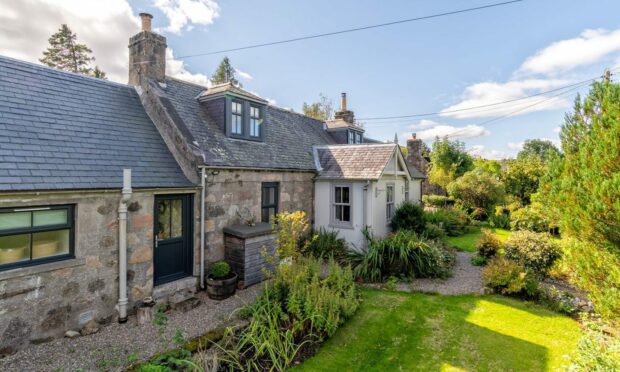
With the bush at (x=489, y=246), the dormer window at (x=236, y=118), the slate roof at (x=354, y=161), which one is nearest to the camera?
the dormer window at (x=236, y=118)

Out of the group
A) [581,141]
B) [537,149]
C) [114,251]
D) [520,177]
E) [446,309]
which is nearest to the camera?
[581,141]

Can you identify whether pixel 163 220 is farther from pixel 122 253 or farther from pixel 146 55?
pixel 146 55

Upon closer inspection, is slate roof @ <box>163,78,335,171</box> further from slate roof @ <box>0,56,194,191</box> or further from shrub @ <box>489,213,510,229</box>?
shrub @ <box>489,213,510,229</box>

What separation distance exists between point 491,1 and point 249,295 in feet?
42.0

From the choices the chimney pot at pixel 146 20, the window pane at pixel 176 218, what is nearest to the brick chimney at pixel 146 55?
the chimney pot at pixel 146 20

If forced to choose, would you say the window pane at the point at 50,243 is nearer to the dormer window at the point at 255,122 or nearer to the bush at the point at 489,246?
the dormer window at the point at 255,122

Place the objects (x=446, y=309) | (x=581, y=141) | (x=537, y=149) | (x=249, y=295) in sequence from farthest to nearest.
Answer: (x=537, y=149) → (x=249, y=295) → (x=446, y=309) → (x=581, y=141)

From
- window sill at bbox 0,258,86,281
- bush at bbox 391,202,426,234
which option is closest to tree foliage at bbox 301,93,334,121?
bush at bbox 391,202,426,234

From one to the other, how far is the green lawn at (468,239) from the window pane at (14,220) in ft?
49.7

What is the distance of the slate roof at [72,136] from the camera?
569 centimetres

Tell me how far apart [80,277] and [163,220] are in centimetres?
218

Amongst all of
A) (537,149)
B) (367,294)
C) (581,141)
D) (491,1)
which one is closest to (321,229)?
(367,294)

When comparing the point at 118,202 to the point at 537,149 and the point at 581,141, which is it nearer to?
the point at 581,141

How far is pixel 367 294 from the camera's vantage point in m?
8.34
